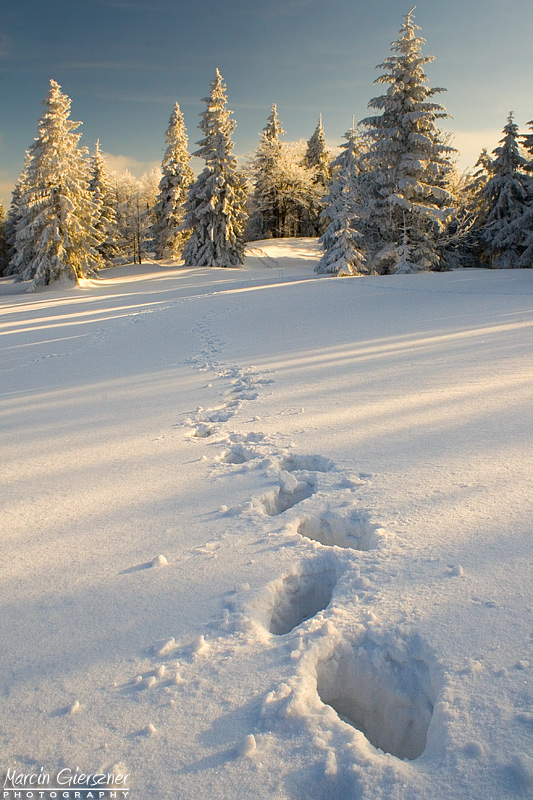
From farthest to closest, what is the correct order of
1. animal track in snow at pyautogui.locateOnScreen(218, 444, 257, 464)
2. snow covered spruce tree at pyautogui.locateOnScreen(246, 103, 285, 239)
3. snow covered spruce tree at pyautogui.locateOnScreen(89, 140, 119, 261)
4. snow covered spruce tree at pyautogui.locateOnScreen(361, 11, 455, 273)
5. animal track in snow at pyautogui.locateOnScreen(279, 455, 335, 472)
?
snow covered spruce tree at pyautogui.locateOnScreen(246, 103, 285, 239), snow covered spruce tree at pyautogui.locateOnScreen(89, 140, 119, 261), snow covered spruce tree at pyautogui.locateOnScreen(361, 11, 455, 273), animal track in snow at pyautogui.locateOnScreen(218, 444, 257, 464), animal track in snow at pyautogui.locateOnScreen(279, 455, 335, 472)

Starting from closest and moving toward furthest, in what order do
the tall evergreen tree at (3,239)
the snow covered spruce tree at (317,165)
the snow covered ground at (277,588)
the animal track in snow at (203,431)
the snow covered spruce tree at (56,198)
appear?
1. the snow covered ground at (277,588)
2. the animal track in snow at (203,431)
3. the snow covered spruce tree at (56,198)
4. the snow covered spruce tree at (317,165)
5. the tall evergreen tree at (3,239)

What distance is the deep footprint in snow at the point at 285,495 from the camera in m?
2.85

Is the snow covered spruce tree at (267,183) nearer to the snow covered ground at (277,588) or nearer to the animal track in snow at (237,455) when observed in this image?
the snow covered ground at (277,588)

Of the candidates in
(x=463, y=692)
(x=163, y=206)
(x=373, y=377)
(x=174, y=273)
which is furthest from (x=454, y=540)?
(x=163, y=206)

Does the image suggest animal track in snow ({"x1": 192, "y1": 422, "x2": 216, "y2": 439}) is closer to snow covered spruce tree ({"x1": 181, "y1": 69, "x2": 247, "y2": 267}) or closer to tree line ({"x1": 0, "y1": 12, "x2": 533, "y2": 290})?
tree line ({"x1": 0, "y1": 12, "x2": 533, "y2": 290})

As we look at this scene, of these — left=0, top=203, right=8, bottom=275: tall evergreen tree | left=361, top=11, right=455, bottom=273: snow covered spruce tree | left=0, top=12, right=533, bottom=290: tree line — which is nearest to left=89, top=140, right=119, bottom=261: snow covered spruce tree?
left=0, top=12, right=533, bottom=290: tree line

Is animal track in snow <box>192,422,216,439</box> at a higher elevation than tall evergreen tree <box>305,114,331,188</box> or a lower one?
lower

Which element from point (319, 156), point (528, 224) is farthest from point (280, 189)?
point (528, 224)

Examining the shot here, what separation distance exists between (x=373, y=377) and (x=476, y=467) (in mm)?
2400

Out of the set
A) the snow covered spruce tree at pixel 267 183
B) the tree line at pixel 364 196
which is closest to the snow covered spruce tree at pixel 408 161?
the tree line at pixel 364 196

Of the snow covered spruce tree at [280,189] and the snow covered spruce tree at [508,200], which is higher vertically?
the snow covered spruce tree at [280,189]

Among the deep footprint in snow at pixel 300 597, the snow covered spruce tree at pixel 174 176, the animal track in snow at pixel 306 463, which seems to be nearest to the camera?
the deep footprint in snow at pixel 300 597

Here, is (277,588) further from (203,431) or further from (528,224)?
(528,224)

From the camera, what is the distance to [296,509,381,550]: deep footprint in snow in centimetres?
242
